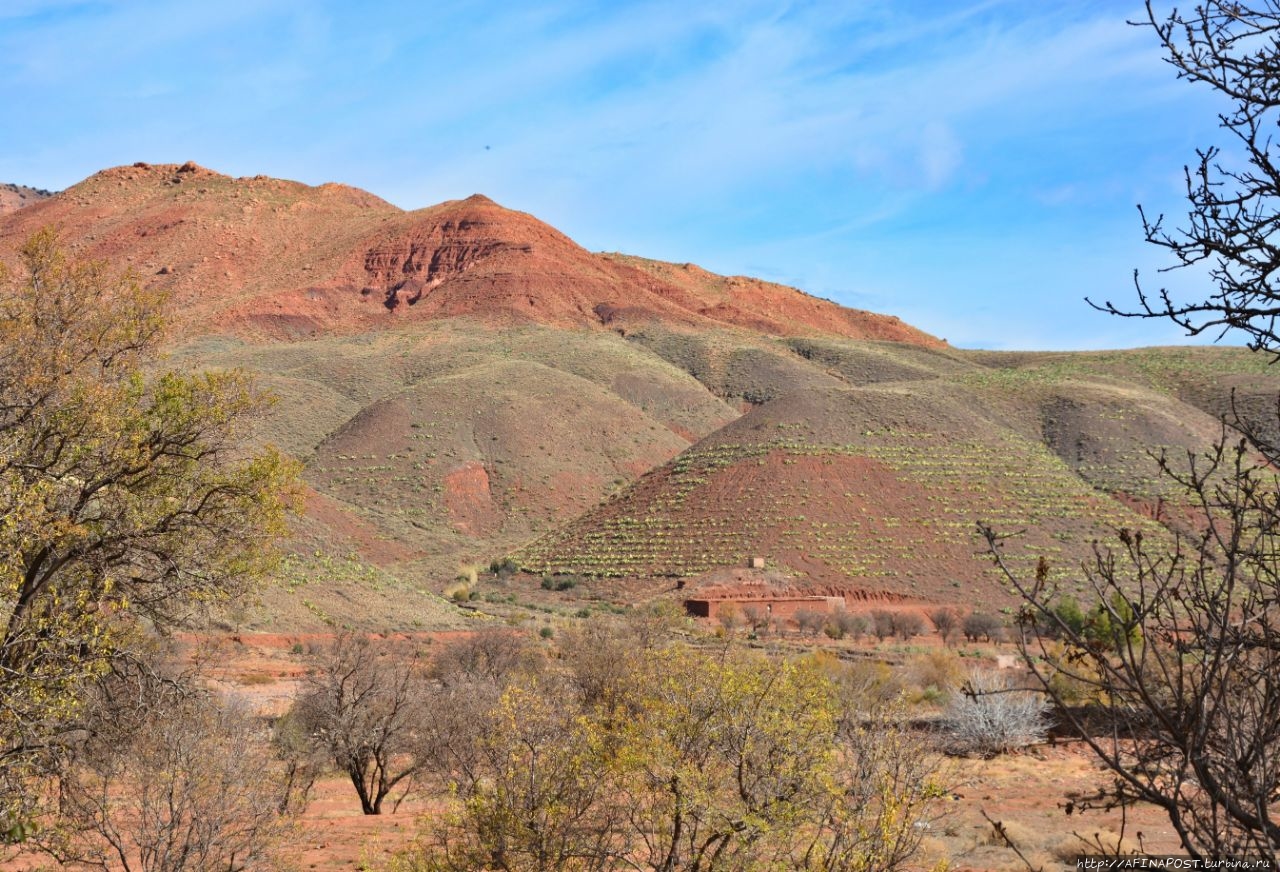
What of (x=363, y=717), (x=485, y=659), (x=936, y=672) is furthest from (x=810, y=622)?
(x=363, y=717)

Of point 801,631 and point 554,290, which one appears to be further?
point 554,290

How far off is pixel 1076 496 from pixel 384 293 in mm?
96122

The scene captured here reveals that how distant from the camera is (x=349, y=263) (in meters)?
139

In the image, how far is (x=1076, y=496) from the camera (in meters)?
66.1

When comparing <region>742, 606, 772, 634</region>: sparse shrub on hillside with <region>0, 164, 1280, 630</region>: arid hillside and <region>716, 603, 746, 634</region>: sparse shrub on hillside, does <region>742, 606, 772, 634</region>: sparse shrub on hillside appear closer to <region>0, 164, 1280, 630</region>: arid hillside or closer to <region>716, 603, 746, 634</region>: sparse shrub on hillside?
<region>716, 603, 746, 634</region>: sparse shrub on hillside

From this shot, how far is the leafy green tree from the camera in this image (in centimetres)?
1025

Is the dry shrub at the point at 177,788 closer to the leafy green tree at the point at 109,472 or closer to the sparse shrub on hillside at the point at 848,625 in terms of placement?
the leafy green tree at the point at 109,472

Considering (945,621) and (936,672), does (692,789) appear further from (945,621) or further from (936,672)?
(945,621)

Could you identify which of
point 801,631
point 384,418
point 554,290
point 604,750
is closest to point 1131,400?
point 801,631

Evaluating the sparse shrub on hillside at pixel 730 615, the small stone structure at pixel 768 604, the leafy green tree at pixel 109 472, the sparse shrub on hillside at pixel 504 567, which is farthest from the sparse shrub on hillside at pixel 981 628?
the leafy green tree at pixel 109 472

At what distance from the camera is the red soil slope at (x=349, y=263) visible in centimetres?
12925

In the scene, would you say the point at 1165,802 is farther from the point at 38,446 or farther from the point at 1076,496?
the point at 1076,496

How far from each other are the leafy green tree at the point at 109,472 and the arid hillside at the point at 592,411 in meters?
1.53

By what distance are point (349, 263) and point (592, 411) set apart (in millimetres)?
59550
